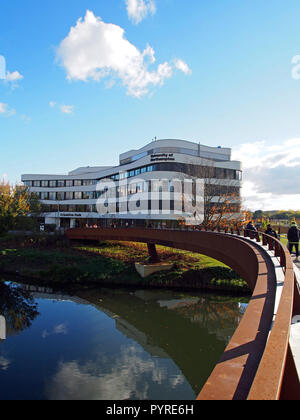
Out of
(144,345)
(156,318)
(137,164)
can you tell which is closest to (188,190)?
(137,164)

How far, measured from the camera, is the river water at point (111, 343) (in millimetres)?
12664

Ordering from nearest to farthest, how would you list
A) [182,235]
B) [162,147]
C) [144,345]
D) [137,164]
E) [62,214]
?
[144,345], [182,235], [162,147], [137,164], [62,214]

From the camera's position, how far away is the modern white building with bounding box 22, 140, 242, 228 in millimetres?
44188

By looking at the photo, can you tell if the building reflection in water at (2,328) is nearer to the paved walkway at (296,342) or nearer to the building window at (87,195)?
the paved walkway at (296,342)

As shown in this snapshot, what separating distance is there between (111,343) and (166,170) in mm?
Answer: 40061

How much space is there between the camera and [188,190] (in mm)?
43094

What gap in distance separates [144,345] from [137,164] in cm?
4634

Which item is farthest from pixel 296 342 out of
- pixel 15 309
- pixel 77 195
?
pixel 77 195

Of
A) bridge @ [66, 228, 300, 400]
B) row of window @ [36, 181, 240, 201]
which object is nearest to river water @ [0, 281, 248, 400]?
bridge @ [66, 228, 300, 400]

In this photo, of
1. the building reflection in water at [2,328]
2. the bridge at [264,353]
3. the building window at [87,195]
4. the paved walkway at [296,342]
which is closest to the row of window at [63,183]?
the building window at [87,195]

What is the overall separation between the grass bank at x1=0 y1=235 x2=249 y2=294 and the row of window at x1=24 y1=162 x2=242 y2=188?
11909mm

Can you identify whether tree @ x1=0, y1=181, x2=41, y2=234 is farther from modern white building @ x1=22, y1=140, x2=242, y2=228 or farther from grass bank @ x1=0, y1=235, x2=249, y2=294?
modern white building @ x1=22, y1=140, x2=242, y2=228

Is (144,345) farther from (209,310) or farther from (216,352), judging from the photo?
(209,310)

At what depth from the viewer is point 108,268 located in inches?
1423
